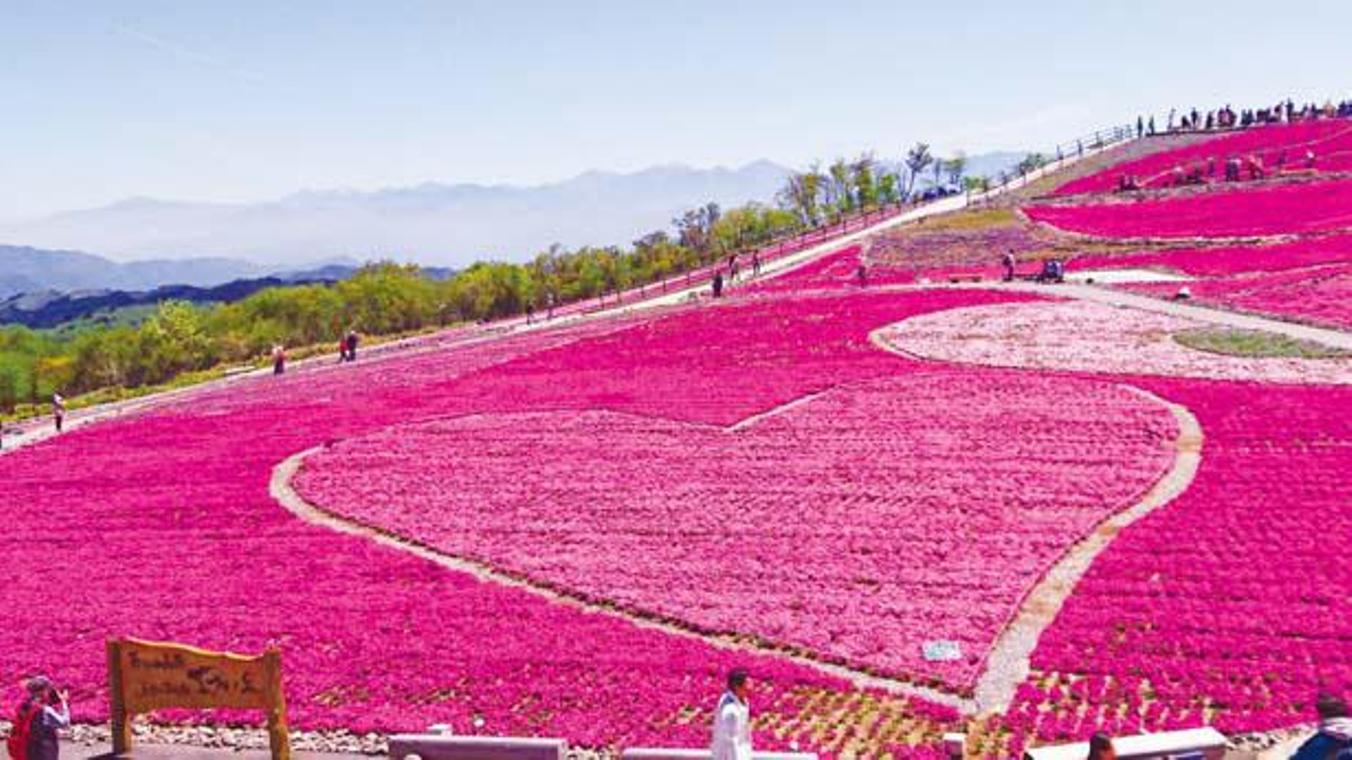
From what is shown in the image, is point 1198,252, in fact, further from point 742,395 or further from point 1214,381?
point 742,395

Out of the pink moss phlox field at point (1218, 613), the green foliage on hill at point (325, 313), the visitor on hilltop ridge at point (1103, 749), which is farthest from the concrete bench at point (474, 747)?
the green foliage on hill at point (325, 313)

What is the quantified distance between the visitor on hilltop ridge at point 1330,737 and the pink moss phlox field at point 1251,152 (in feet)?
270

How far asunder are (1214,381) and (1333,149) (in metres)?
64.4

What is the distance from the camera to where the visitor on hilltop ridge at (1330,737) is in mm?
13023

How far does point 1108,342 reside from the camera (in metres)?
46.1

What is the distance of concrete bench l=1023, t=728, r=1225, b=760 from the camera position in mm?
15234

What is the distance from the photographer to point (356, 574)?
90.2ft

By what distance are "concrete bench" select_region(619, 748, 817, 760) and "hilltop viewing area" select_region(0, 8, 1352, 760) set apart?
88 mm

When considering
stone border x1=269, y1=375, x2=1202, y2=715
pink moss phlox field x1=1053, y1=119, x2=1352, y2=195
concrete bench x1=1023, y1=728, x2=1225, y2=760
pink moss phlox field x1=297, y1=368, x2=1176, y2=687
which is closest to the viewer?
concrete bench x1=1023, y1=728, x2=1225, y2=760


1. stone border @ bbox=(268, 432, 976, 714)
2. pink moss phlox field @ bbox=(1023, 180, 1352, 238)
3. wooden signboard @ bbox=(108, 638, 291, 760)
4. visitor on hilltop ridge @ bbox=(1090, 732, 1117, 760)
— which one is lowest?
stone border @ bbox=(268, 432, 976, 714)

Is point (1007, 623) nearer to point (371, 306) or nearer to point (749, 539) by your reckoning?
point (749, 539)

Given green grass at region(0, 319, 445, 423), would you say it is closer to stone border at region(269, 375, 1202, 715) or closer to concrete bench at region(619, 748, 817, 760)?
stone border at region(269, 375, 1202, 715)

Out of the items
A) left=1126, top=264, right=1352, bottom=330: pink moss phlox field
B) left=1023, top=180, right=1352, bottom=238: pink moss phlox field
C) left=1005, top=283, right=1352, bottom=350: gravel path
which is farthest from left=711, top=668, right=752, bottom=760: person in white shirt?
left=1023, top=180, right=1352, bottom=238: pink moss phlox field

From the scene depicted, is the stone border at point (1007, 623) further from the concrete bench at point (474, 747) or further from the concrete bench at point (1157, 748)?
the concrete bench at point (474, 747)
